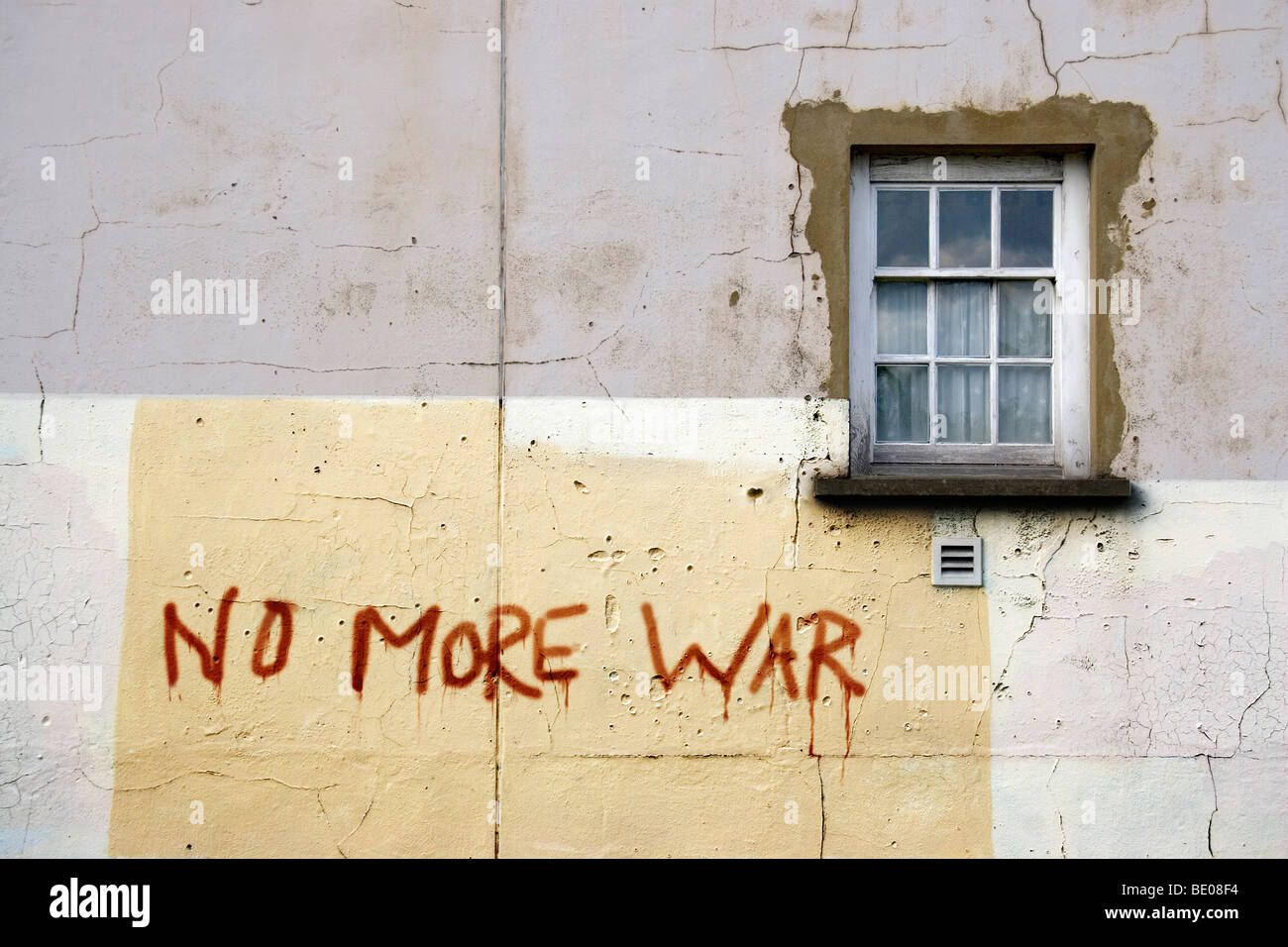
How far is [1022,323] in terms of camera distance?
3836 mm

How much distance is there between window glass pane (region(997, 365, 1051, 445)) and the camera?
3.83m

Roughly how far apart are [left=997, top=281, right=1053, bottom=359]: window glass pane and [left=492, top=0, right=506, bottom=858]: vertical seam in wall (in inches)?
80.6

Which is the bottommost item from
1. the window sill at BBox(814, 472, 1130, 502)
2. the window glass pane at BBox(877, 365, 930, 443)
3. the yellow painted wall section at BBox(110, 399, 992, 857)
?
the yellow painted wall section at BBox(110, 399, 992, 857)

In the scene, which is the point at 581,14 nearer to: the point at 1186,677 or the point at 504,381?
the point at 504,381

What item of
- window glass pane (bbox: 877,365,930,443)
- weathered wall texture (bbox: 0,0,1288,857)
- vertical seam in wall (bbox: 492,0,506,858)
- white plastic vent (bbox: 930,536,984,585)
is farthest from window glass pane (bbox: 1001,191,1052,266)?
vertical seam in wall (bbox: 492,0,506,858)

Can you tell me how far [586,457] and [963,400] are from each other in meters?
1.58

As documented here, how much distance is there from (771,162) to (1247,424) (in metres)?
2.16

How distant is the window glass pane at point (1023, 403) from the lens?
3834 millimetres

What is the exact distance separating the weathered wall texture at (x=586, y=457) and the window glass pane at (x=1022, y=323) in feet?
0.79

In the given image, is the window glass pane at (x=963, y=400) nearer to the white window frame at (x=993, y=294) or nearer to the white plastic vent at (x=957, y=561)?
the white window frame at (x=993, y=294)

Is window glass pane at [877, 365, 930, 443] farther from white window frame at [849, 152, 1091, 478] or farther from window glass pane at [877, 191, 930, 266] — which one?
window glass pane at [877, 191, 930, 266]

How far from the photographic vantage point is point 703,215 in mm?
3723

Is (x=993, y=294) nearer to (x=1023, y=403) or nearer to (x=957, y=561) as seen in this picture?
(x=1023, y=403)
